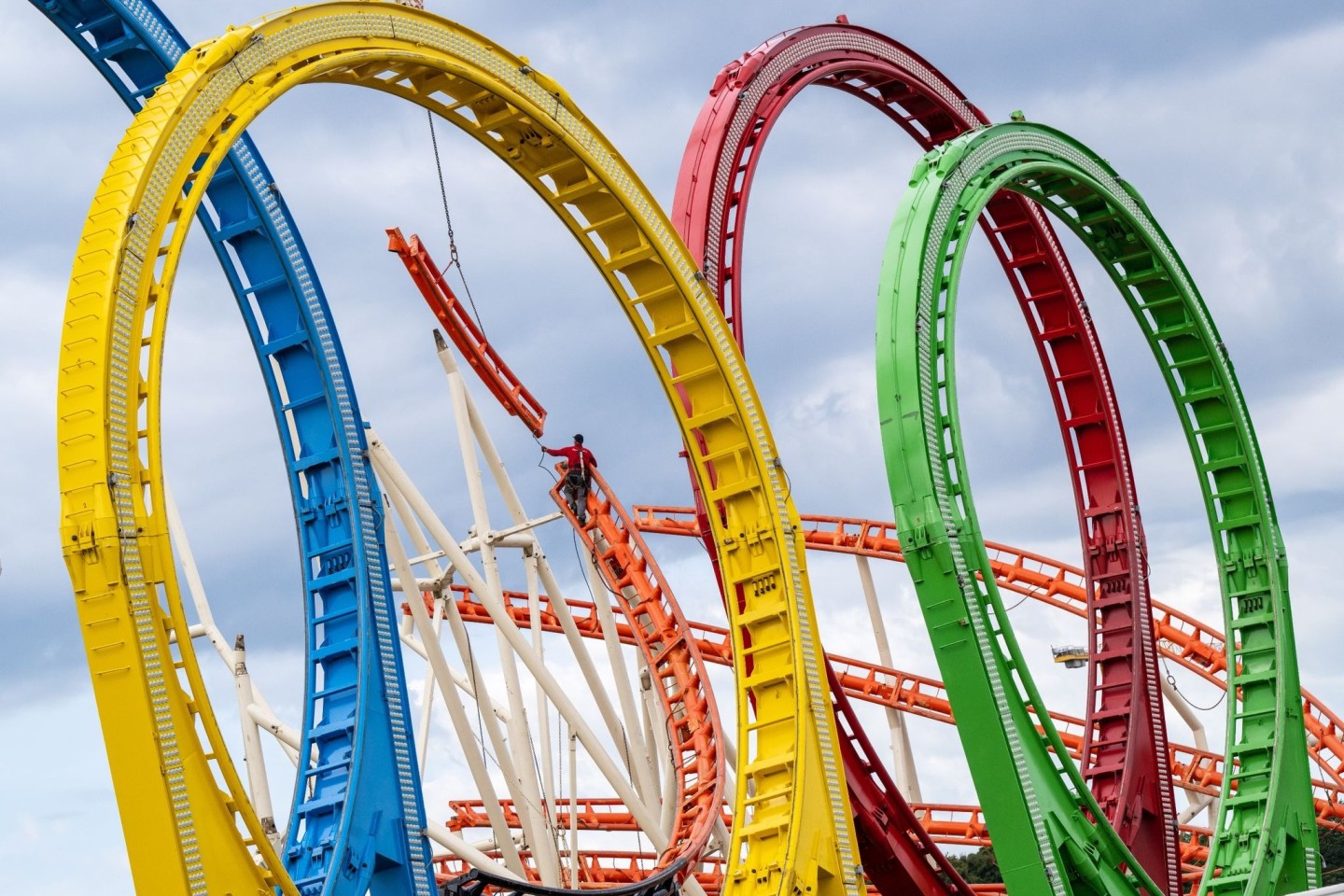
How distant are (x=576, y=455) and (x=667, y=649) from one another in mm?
2646

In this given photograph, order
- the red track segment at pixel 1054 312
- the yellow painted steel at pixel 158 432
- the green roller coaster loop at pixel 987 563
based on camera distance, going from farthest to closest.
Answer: the red track segment at pixel 1054 312
the green roller coaster loop at pixel 987 563
the yellow painted steel at pixel 158 432

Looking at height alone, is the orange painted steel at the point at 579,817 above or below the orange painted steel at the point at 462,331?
below

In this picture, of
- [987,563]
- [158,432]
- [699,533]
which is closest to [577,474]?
[699,533]

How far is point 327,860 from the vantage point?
11781 millimetres

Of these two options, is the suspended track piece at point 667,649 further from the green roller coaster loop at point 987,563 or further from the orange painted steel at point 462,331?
the green roller coaster loop at point 987,563

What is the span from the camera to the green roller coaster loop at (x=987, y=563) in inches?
557

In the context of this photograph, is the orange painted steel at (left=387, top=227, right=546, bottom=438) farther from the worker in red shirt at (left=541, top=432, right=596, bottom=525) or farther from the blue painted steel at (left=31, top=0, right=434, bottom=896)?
the blue painted steel at (left=31, top=0, right=434, bottom=896)

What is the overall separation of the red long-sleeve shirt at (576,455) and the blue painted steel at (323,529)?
10.2m

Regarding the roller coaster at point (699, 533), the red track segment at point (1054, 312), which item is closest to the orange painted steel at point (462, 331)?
the roller coaster at point (699, 533)

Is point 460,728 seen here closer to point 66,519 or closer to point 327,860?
point 327,860

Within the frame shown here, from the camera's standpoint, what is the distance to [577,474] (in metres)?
23.0

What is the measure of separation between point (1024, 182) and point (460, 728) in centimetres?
795

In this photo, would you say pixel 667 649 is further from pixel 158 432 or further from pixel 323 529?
pixel 158 432

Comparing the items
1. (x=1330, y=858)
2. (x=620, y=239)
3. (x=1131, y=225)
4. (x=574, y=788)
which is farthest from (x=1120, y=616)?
(x=1330, y=858)
